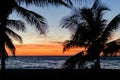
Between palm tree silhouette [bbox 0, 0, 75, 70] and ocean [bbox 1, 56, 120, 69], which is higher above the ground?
palm tree silhouette [bbox 0, 0, 75, 70]

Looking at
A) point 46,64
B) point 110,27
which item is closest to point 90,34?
point 110,27

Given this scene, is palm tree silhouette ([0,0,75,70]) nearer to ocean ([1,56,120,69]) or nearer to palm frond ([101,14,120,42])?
palm frond ([101,14,120,42])

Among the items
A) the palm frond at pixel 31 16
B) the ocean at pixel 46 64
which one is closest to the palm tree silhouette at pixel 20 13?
the palm frond at pixel 31 16

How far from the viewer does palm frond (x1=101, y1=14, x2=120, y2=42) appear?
52.4 ft

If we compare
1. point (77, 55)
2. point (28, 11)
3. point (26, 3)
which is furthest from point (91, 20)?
point (26, 3)

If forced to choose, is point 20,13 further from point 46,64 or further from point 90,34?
point 46,64

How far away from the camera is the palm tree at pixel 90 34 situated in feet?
53.9

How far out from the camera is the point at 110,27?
640 inches

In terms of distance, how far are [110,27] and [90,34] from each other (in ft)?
3.77

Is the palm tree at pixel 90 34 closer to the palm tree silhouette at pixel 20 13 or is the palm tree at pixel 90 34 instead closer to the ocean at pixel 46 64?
the palm tree silhouette at pixel 20 13

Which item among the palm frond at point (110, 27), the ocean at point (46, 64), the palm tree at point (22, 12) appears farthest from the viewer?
the ocean at point (46, 64)

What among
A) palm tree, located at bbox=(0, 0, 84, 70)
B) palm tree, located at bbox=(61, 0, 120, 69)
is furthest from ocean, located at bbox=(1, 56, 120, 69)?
palm tree, located at bbox=(0, 0, 84, 70)

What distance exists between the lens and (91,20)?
1708cm

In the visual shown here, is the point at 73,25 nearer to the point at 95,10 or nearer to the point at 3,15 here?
the point at 95,10
